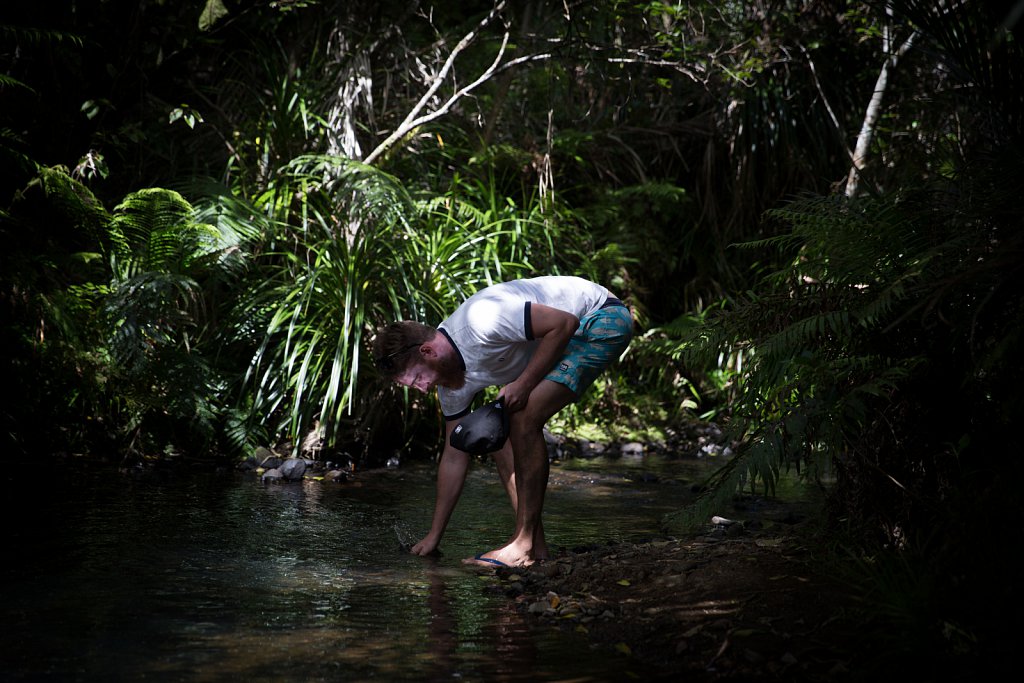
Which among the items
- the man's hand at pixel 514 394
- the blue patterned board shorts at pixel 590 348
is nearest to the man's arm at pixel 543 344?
the man's hand at pixel 514 394

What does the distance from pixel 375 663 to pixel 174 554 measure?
1701 millimetres

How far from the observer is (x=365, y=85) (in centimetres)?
894

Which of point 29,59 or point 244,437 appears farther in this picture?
point 29,59

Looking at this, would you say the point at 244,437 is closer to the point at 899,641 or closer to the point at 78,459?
the point at 78,459

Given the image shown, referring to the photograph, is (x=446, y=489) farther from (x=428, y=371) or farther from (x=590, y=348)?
(x=590, y=348)

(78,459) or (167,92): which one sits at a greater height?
(167,92)

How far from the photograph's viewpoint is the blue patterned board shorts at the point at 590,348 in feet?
14.5

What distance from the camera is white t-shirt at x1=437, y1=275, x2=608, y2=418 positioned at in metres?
4.28

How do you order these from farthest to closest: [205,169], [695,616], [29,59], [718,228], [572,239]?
[718,228] < [572,239] < [205,169] < [29,59] < [695,616]

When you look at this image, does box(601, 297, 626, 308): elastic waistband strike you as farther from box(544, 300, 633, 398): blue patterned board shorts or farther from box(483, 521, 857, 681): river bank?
box(483, 521, 857, 681): river bank

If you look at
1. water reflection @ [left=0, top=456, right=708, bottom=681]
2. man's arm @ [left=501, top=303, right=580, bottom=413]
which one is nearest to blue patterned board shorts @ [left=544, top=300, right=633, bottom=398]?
man's arm @ [left=501, top=303, right=580, bottom=413]

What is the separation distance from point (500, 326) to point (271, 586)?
54.3 inches

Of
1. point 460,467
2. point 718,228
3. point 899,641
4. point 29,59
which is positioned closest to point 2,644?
point 460,467

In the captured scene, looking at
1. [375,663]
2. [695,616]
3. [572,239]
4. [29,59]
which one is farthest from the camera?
[572,239]
